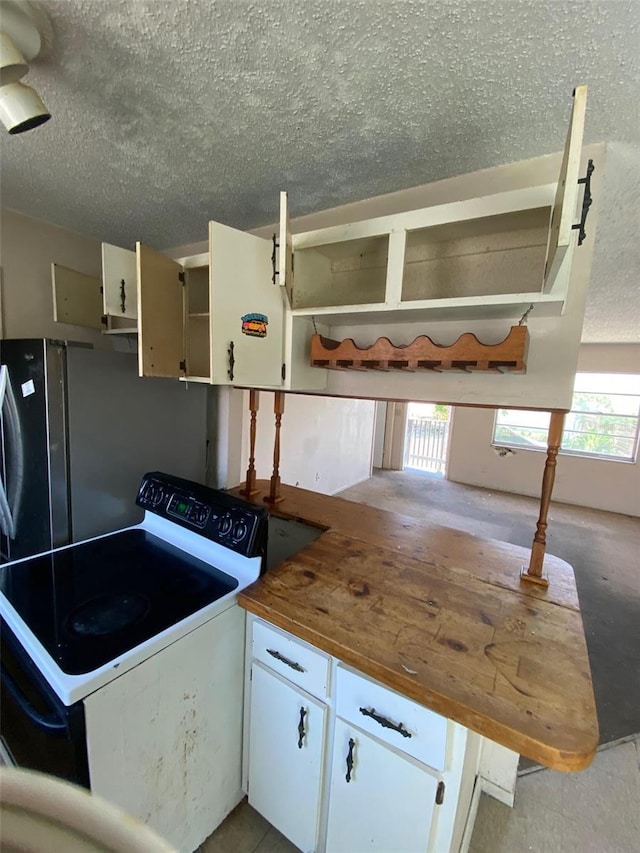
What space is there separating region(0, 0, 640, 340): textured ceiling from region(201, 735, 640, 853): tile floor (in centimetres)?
237

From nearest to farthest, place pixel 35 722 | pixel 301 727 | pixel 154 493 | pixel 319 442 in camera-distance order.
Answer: pixel 35 722
pixel 301 727
pixel 154 493
pixel 319 442

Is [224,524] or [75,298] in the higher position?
[75,298]

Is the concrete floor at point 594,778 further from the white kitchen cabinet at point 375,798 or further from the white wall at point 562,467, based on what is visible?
the white wall at point 562,467

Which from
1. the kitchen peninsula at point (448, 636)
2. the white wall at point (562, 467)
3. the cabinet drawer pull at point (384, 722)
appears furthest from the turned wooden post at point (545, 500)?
the white wall at point (562, 467)

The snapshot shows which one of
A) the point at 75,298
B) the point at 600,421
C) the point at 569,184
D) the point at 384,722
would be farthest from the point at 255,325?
the point at 600,421

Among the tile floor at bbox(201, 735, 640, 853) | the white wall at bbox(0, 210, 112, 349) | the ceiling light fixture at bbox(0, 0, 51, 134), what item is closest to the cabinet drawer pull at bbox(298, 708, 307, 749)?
the tile floor at bbox(201, 735, 640, 853)

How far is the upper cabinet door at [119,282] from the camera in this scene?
1.66m

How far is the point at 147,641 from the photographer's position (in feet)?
3.05

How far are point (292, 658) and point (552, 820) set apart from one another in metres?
1.39

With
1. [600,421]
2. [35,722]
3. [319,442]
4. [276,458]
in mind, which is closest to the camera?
[35,722]

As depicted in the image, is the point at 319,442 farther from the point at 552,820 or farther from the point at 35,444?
the point at 552,820

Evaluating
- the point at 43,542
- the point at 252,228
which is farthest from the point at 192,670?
the point at 252,228

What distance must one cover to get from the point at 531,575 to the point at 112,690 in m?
1.31

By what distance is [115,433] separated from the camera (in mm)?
1608
